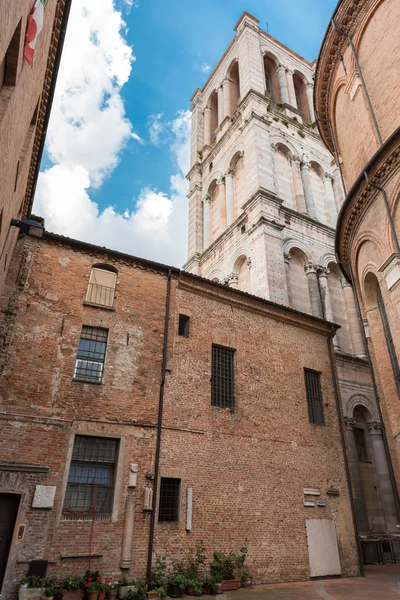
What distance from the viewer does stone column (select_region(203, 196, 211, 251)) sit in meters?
33.0

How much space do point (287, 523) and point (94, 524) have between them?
6374 mm

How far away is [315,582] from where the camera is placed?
504 inches

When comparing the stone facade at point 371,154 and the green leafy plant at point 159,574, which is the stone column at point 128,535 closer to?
the green leafy plant at point 159,574

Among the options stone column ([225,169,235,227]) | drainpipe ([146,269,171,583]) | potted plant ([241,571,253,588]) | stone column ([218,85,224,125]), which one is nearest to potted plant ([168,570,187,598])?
drainpipe ([146,269,171,583])

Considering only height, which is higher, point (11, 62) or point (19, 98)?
point (19, 98)

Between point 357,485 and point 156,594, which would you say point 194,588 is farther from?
point 357,485

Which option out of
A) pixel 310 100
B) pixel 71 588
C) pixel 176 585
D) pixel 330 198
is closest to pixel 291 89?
pixel 310 100

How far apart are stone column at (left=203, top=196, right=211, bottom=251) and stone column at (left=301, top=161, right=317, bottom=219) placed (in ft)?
25.1

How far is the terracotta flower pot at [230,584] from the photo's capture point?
36.4ft

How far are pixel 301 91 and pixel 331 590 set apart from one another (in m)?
40.7

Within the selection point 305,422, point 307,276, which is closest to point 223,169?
point 307,276

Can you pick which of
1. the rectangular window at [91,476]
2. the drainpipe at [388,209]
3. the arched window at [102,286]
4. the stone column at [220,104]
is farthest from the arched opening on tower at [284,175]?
the rectangular window at [91,476]

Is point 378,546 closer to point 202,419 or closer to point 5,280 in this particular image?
point 202,419

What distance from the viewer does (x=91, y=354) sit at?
487 inches
